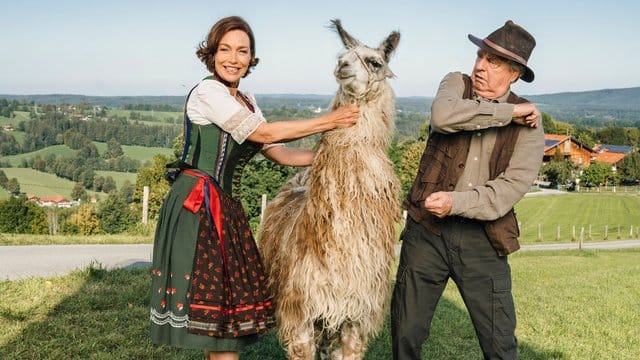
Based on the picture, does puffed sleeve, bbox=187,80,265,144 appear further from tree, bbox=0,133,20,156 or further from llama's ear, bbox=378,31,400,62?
tree, bbox=0,133,20,156

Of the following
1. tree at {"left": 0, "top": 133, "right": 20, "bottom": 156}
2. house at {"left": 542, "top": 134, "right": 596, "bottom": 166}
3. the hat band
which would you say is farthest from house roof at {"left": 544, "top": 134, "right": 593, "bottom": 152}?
the hat band

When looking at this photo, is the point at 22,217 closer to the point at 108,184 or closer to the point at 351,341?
the point at 108,184

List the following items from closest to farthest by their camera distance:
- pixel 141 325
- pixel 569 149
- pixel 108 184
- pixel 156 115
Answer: pixel 141 325 → pixel 108 184 → pixel 156 115 → pixel 569 149

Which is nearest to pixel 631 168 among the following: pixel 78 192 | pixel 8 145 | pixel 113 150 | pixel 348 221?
pixel 113 150

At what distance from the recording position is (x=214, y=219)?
3.26 metres

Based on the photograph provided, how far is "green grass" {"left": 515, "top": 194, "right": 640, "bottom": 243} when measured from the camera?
41.1 m

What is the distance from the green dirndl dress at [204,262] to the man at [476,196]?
102 centimetres

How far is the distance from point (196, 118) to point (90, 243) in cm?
1069

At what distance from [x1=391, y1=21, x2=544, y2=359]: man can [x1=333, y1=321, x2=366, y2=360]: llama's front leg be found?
25 centimetres

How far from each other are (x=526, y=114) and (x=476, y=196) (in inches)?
20.0

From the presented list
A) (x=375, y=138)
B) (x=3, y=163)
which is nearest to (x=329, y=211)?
(x=375, y=138)

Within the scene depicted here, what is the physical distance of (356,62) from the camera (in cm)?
329

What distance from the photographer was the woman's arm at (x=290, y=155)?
381 cm

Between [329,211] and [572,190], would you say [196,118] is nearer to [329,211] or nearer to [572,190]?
[329,211]
